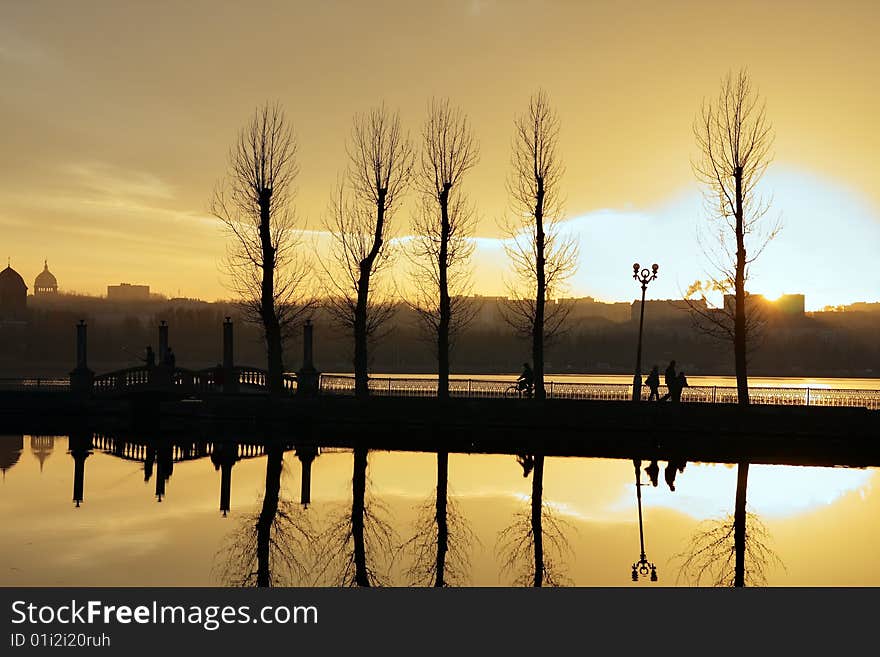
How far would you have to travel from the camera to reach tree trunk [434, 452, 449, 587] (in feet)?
49.0

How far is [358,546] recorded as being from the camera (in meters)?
16.8

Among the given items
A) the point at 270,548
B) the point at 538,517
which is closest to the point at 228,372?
the point at 538,517

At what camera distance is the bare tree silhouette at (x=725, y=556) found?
14.6m

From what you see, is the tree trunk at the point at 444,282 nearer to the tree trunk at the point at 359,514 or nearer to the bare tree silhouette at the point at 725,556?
the tree trunk at the point at 359,514

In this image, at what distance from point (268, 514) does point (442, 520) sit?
383cm

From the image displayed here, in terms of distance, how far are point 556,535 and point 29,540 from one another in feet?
32.9

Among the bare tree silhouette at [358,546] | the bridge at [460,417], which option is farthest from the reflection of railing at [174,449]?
the bare tree silhouette at [358,546]

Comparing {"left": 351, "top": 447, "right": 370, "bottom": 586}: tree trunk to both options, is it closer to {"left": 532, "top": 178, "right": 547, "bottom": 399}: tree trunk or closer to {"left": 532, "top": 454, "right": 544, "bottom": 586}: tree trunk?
{"left": 532, "top": 454, "right": 544, "bottom": 586}: tree trunk

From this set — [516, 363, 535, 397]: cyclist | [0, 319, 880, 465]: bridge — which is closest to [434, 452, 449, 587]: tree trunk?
[0, 319, 880, 465]: bridge

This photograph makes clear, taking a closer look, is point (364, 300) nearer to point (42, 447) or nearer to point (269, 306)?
point (269, 306)

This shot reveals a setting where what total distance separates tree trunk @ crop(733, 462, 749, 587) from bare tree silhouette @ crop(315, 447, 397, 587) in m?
5.81

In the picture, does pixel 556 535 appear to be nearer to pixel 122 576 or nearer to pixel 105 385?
pixel 122 576

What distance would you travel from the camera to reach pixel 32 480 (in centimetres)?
2461
